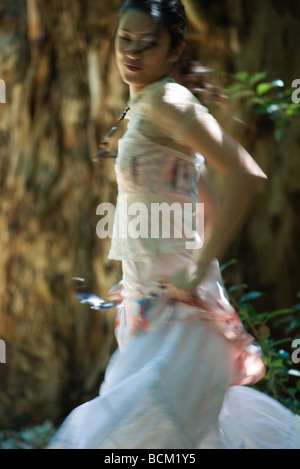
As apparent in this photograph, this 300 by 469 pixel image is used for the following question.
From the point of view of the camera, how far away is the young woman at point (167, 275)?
1.52 meters

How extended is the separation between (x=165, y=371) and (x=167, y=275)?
0.80 ft

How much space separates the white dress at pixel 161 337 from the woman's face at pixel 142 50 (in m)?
0.04

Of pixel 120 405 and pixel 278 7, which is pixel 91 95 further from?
pixel 120 405

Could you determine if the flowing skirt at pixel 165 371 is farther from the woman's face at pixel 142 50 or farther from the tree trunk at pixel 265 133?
the tree trunk at pixel 265 133

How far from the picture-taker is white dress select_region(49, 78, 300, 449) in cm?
152

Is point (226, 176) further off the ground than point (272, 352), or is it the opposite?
point (226, 176)

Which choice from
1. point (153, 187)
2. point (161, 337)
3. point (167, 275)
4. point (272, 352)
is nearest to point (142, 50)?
point (153, 187)

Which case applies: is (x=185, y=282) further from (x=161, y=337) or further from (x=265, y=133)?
(x=265, y=133)

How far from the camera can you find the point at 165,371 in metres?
1.54

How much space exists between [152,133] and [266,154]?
6.32 feet

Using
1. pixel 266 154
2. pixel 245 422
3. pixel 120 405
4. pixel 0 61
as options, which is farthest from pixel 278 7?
pixel 120 405

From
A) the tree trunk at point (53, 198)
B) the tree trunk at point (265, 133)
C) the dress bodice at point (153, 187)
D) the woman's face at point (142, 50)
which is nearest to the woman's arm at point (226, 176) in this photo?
the dress bodice at point (153, 187)

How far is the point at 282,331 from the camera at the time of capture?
11.1 ft

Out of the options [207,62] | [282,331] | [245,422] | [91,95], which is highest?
[207,62]
